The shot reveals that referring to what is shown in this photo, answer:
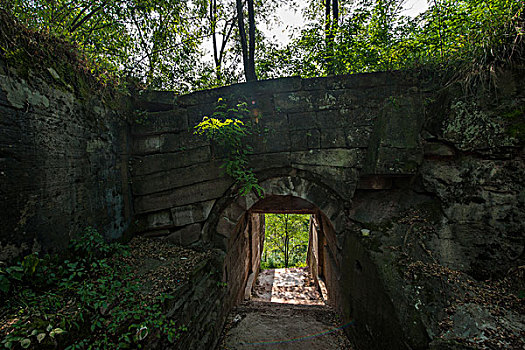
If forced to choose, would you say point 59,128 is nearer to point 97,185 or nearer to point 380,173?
point 97,185

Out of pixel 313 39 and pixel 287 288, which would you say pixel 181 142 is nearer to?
pixel 313 39

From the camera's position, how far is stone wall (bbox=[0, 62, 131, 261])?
2.07 metres

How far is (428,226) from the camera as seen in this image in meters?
2.79

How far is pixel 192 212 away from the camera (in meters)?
3.67

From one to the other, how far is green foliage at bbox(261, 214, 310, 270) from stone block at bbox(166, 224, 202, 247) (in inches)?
433

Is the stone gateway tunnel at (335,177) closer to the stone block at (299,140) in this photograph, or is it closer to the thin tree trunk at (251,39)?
the stone block at (299,140)

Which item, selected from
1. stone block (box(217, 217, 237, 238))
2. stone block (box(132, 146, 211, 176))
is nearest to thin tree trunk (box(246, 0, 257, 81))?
stone block (box(132, 146, 211, 176))

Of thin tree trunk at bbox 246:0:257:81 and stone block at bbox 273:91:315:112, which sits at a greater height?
thin tree trunk at bbox 246:0:257:81

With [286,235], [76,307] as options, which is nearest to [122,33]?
[76,307]

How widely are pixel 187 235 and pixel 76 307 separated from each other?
1802 mm

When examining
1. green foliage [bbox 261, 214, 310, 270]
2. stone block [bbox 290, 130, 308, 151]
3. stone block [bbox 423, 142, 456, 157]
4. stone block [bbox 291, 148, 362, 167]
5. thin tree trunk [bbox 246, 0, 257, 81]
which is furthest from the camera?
green foliage [bbox 261, 214, 310, 270]

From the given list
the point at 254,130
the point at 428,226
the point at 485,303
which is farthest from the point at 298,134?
the point at 485,303

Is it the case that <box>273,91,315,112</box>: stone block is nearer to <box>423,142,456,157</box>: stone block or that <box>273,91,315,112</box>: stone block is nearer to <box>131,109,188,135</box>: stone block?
<box>131,109,188,135</box>: stone block

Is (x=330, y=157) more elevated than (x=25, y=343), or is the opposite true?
(x=330, y=157)
